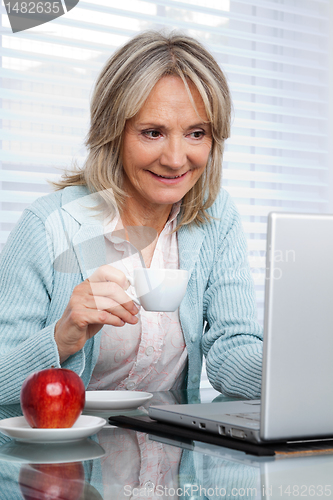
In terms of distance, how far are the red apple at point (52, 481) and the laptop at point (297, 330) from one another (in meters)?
0.21

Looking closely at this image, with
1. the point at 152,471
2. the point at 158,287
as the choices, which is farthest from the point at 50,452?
the point at 158,287

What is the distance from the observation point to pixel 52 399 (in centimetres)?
78

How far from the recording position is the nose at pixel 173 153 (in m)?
1.39

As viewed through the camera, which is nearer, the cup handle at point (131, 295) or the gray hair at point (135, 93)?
the cup handle at point (131, 295)

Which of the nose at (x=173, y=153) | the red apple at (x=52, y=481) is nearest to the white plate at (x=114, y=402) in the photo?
the red apple at (x=52, y=481)

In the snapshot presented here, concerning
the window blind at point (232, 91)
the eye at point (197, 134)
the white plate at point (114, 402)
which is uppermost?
the window blind at point (232, 91)

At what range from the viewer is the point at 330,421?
0.69 meters

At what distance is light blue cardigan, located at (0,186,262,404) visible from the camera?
123 cm

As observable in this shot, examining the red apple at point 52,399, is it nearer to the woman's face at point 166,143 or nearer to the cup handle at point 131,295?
the cup handle at point 131,295

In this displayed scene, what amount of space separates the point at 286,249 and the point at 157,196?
0.84m

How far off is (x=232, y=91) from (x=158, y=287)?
6.56ft

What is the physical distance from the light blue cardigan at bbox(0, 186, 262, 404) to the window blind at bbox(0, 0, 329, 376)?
0.71 metres

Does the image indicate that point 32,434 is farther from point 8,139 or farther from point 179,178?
point 8,139

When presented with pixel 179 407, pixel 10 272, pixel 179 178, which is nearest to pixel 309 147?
pixel 179 178
